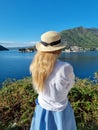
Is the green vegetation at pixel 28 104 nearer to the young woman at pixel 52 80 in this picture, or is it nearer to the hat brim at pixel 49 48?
the young woman at pixel 52 80

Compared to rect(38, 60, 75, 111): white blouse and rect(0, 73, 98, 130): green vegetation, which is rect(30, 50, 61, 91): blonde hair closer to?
rect(38, 60, 75, 111): white blouse

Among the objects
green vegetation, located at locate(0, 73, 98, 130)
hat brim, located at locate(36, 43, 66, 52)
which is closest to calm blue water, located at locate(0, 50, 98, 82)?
green vegetation, located at locate(0, 73, 98, 130)

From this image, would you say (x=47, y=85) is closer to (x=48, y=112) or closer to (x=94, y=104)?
(x=48, y=112)

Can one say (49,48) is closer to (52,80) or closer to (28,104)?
(52,80)

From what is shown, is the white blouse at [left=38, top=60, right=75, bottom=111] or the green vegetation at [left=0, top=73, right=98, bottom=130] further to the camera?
the green vegetation at [left=0, top=73, right=98, bottom=130]

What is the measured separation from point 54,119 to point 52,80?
548mm

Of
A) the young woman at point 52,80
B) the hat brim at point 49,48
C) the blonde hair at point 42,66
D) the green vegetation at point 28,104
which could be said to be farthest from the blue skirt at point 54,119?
the green vegetation at point 28,104

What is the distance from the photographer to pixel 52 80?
2.62 meters

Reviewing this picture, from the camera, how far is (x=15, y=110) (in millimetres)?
4797

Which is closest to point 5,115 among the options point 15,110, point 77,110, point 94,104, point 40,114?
point 15,110

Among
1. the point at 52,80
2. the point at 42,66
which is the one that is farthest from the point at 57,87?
the point at 42,66

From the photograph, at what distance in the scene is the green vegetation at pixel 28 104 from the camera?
4.38 m

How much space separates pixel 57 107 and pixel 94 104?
1.88 metres

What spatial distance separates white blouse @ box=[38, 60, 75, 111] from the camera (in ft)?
8.48
